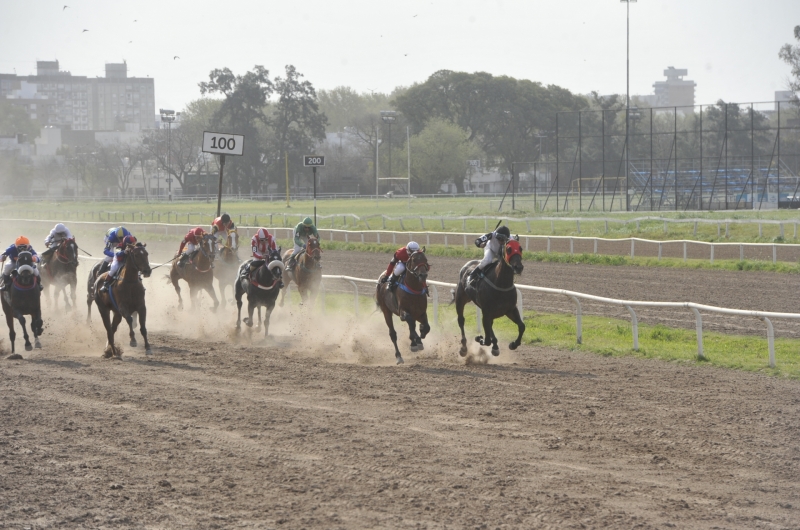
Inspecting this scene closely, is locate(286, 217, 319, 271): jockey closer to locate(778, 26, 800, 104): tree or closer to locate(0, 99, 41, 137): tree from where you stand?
locate(778, 26, 800, 104): tree

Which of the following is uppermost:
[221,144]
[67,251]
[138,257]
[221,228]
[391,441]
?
[221,144]

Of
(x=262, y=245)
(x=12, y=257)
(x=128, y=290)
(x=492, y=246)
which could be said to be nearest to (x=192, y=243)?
(x=262, y=245)

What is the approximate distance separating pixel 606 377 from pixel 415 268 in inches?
114

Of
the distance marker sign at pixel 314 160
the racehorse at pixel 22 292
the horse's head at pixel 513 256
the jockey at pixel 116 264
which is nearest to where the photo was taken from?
the horse's head at pixel 513 256

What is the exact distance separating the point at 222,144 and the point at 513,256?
983 cm

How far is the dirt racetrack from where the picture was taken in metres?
5.74

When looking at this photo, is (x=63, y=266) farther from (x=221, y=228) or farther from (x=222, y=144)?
(x=222, y=144)

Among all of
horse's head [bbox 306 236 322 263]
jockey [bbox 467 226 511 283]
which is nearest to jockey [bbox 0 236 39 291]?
horse's head [bbox 306 236 322 263]

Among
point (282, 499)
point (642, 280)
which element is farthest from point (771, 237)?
point (282, 499)

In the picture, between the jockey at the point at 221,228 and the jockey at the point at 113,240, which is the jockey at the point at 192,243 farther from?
the jockey at the point at 113,240

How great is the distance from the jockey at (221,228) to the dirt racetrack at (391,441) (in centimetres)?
480

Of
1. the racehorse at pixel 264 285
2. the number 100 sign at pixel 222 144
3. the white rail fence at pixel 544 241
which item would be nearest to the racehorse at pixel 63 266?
the number 100 sign at pixel 222 144

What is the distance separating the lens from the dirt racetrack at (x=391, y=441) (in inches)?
226

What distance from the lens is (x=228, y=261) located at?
57.1 feet
